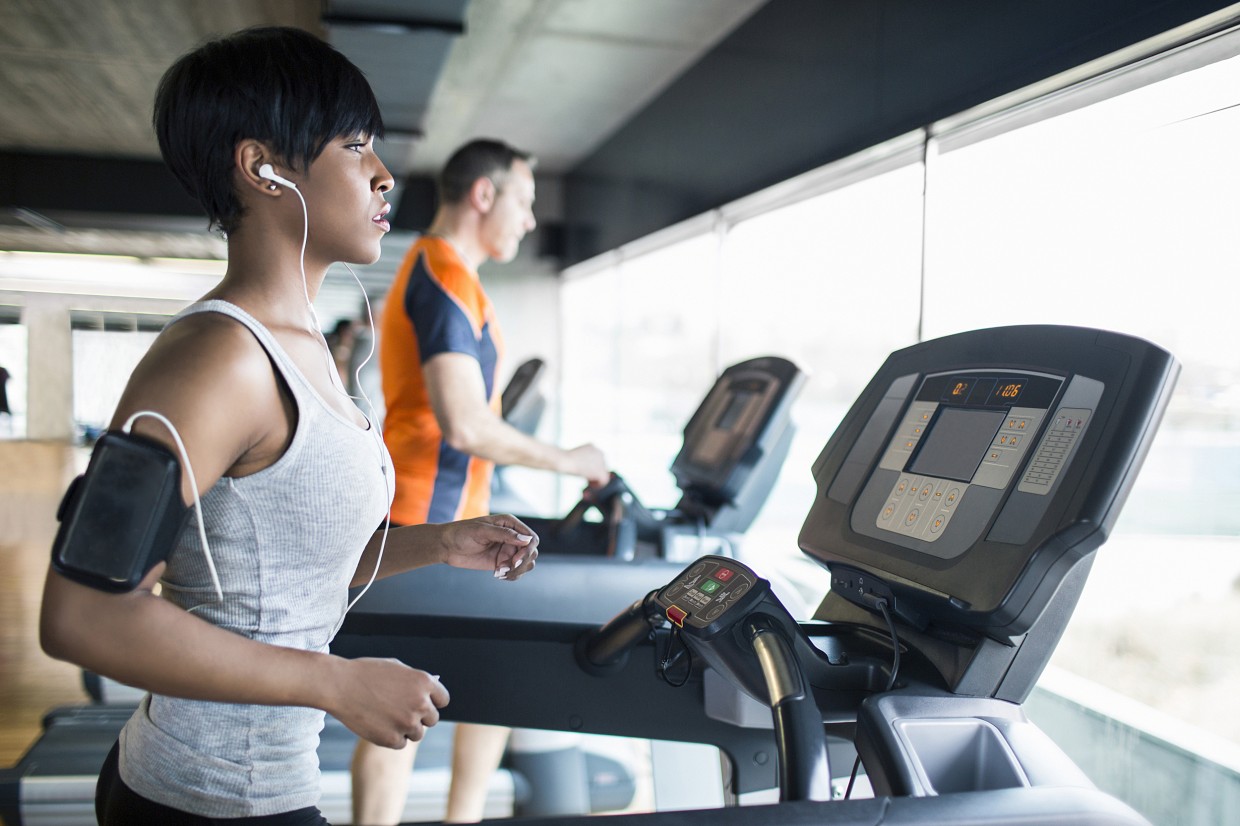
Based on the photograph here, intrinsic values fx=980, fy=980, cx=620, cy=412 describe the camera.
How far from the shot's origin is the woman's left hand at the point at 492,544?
107cm

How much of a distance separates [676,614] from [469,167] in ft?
4.77

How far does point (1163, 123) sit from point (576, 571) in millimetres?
1466

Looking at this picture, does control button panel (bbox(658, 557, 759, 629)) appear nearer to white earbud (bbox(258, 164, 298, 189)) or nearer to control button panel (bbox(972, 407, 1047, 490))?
control button panel (bbox(972, 407, 1047, 490))

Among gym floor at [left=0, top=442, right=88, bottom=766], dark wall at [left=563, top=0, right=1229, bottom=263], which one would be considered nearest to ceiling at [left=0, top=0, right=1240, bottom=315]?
dark wall at [left=563, top=0, right=1229, bottom=263]

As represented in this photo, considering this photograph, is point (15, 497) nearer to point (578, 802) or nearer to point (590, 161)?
point (578, 802)

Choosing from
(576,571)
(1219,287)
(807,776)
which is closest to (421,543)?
(576,571)

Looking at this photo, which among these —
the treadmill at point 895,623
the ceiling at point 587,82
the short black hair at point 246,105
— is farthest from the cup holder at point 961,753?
the ceiling at point 587,82

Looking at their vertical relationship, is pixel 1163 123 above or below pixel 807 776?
above

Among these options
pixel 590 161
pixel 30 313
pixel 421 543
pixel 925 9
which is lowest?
pixel 421 543

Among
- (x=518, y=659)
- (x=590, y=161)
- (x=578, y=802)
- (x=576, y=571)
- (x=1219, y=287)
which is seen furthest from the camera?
(x=590, y=161)

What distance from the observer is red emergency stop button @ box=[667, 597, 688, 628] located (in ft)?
3.39

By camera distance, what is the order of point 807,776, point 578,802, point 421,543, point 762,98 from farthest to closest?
point 762,98, point 578,802, point 421,543, point 807,776

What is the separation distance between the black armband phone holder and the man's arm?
1.29 meters

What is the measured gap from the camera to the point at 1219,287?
1810 mm
